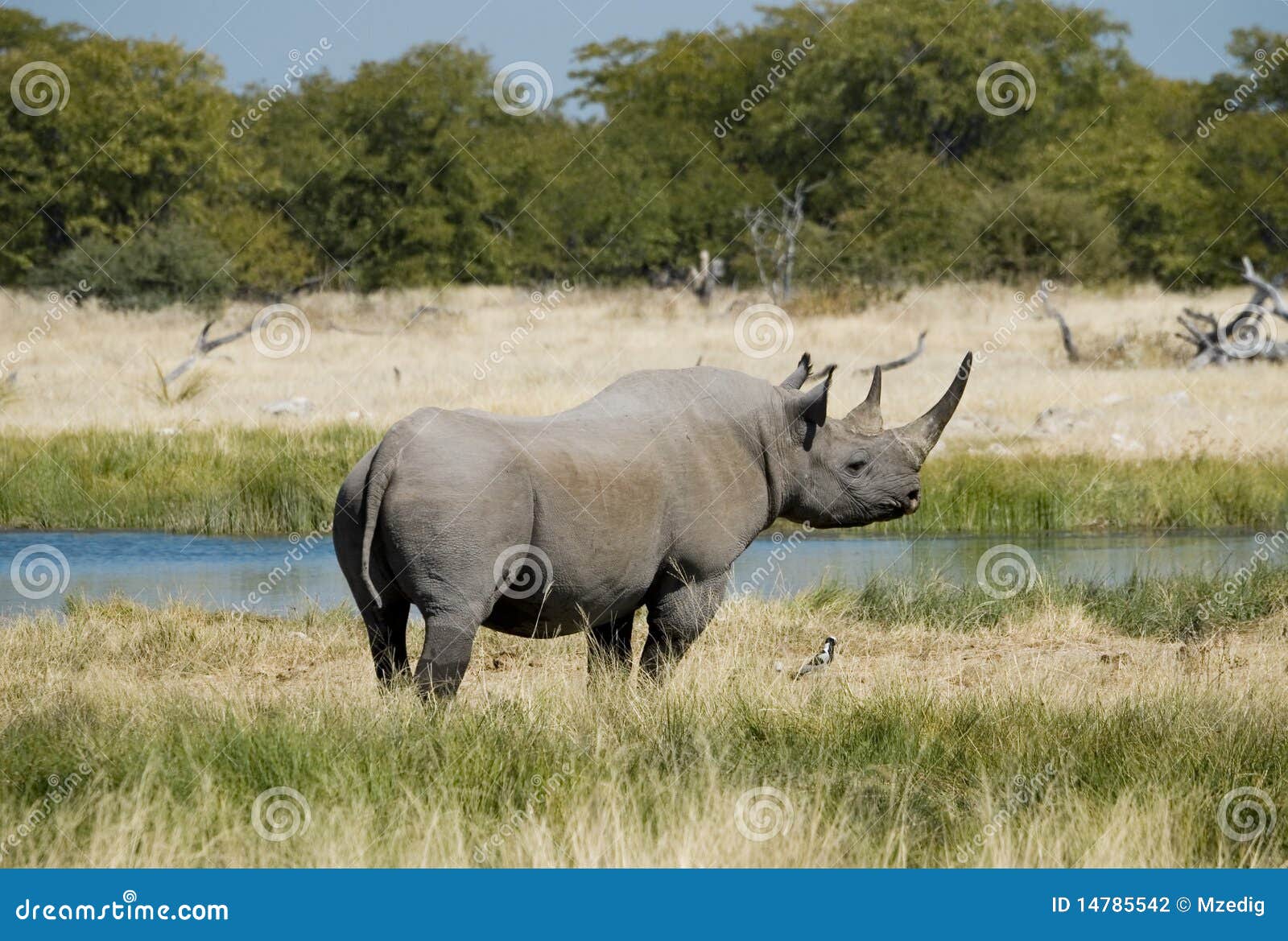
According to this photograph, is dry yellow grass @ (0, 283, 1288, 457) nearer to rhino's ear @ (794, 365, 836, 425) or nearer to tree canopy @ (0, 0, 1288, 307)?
tree canopy @ (0, 0, 1288, 307)

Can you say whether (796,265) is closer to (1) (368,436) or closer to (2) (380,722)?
(1) (368,436)

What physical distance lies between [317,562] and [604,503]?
842 centimetres

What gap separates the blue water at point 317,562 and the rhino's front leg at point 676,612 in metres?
4.13

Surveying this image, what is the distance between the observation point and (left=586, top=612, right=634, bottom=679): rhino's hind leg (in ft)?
25.0

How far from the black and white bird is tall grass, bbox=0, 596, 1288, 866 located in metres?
0.25

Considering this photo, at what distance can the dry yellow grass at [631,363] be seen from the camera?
19578 millimetres

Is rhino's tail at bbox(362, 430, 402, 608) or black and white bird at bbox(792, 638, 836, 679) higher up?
rhino's tail at bbox(362, 430, 402, 608)

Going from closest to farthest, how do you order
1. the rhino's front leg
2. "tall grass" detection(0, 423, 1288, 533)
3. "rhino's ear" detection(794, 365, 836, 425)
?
the rhino's front leg, "rhino's ear" detection(794, 365, 836, 425), "tall grass" detection(0, 423, 1288, 533)

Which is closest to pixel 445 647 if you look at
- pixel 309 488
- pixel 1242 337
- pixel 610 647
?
pixel 610 647

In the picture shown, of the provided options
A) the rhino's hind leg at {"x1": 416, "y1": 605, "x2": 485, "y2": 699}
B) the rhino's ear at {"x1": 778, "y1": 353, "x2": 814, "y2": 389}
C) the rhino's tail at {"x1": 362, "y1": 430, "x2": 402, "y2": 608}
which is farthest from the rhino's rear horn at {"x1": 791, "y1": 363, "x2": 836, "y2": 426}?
the rhino's tail at {"x1": 362, "y1": 430, "x2": 402, "y2": 608}

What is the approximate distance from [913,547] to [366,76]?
30295 millimetres

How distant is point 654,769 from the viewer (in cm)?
577

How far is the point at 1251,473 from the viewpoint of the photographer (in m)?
17.4

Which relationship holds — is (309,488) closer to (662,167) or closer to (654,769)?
(654,769)
